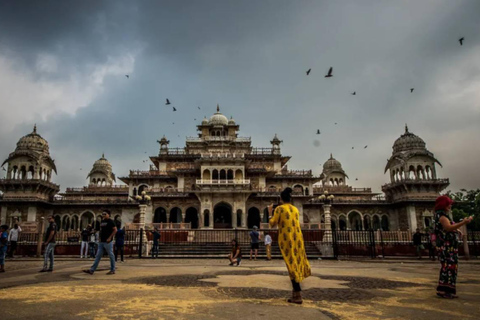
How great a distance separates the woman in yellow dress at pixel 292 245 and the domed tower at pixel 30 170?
39224mm

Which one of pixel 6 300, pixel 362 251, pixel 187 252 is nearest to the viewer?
pixel 6 300

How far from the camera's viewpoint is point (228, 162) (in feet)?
121

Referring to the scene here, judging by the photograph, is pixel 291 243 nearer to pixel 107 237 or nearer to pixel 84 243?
pixel 107 237

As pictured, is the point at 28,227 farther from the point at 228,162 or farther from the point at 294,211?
the point at 294,211

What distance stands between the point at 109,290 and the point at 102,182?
51.5 meters

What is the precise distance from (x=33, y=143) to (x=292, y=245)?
4402 cm

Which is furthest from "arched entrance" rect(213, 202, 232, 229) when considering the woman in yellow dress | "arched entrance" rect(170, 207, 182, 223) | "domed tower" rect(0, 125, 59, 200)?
the woman in yellow dress

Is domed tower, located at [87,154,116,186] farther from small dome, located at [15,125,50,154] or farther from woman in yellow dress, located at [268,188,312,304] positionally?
woman in yellow dress, located at [268,188,312,304]

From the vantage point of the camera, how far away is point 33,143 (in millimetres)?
40844

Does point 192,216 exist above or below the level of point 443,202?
above

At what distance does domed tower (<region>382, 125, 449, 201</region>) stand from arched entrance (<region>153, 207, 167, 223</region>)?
86.4ft

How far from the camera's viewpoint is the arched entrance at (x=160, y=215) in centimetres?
3797

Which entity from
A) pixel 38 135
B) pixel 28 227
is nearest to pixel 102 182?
pixel 38 135

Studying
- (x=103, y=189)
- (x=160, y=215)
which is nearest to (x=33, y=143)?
(x=103, y=189)
